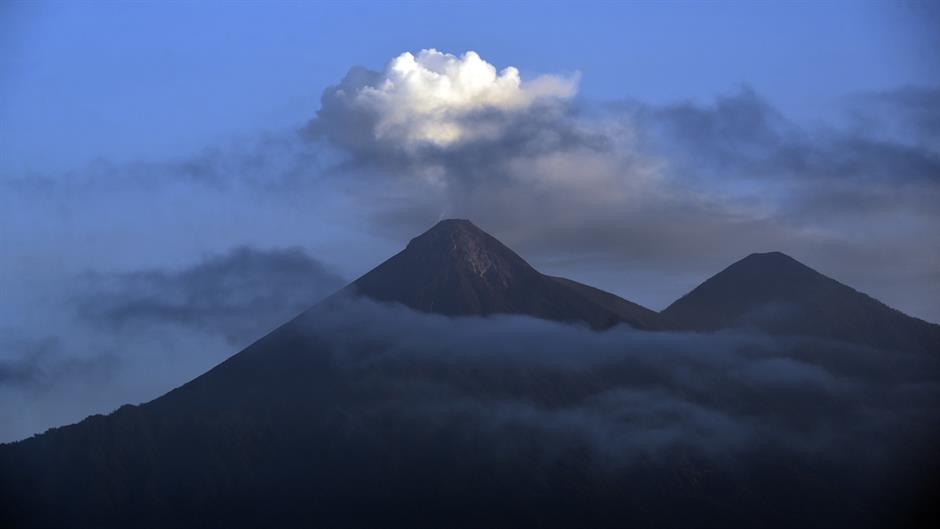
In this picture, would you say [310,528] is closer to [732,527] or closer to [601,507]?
[601,507]

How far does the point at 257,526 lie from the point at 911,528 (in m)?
77.9

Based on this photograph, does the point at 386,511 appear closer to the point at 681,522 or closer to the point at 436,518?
the point at 436,518

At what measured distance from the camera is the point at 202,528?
653 ft

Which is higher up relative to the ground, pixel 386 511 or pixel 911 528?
pixel 386 511

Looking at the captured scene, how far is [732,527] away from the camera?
643 ft

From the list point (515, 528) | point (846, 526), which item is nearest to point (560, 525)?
point (515, 528)

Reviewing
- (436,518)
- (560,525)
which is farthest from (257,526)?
(560,525)

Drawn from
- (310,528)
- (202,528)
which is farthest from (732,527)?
(202,528)

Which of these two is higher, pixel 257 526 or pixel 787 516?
pixel 257 526

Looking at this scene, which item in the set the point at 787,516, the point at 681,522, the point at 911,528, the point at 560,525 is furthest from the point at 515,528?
the point at 911,528

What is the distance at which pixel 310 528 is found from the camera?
197250 mm

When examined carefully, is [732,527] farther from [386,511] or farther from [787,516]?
[386,511]

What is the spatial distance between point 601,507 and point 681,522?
9.73 m

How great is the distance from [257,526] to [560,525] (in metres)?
35.8
